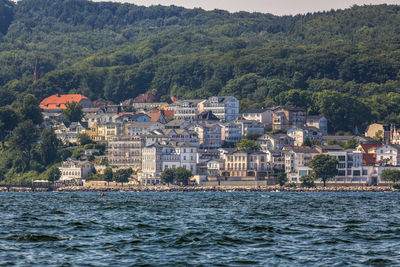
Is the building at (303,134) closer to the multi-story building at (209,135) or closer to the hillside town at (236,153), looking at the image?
the hillside town at (236,153)

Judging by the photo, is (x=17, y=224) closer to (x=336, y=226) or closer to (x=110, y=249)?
(x=110, y=249)

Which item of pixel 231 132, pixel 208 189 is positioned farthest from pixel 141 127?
pixel 208 189

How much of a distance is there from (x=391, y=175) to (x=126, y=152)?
56.9 metres

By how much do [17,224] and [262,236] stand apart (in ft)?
57.0

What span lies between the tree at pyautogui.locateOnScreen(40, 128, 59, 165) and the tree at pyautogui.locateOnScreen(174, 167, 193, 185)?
1384 inches

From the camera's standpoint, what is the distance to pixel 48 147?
186m

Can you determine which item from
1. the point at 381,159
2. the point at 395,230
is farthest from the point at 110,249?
the point at 381,159

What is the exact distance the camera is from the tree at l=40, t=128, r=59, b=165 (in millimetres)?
185125

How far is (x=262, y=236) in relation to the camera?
48344 mm

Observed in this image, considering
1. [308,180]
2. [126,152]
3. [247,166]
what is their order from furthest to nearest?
[126,152] → [247,166] → [308,180]

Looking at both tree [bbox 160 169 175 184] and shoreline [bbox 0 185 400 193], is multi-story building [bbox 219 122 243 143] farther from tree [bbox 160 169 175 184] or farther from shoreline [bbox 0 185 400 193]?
shoreline [bbox 0 185 400 193]

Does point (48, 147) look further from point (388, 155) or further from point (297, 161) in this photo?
point (388, 155)

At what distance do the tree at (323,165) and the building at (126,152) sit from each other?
40.8m

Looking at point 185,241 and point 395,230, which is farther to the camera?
point 395,230
